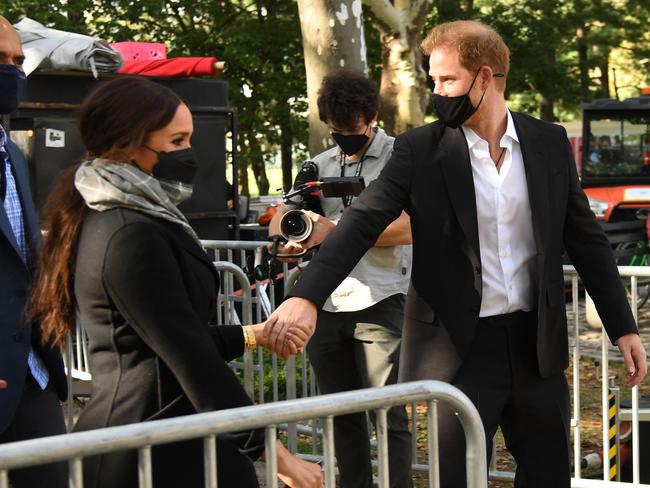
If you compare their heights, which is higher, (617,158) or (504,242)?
(504,242)

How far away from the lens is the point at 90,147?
2.97 m

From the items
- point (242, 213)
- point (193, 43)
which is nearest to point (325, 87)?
point (242, 213)

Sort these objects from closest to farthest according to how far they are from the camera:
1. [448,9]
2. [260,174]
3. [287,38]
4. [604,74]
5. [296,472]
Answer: [296,472] < [287,38] < [448,9] < [604,74] < [260,174]

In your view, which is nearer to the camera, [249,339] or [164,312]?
[164,312]

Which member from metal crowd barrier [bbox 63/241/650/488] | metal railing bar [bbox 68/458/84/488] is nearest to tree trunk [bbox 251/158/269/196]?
metal crowd barrier [bbox 63/241/650/488]

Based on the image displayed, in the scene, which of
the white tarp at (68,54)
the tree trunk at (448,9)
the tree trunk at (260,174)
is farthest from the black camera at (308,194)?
the tree trunk at (448,9)

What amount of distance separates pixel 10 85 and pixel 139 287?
1234mm

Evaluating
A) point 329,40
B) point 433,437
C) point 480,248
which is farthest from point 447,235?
point 329,40

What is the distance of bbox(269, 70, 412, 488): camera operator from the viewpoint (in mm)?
4730

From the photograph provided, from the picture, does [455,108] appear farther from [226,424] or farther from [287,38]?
[287,38]

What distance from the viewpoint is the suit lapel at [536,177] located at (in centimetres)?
358

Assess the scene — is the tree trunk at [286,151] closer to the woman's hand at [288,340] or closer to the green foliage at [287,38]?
the green foliage at [287,38]

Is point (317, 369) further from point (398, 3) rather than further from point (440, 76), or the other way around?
point (398, 3)

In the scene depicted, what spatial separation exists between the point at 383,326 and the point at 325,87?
105cm
